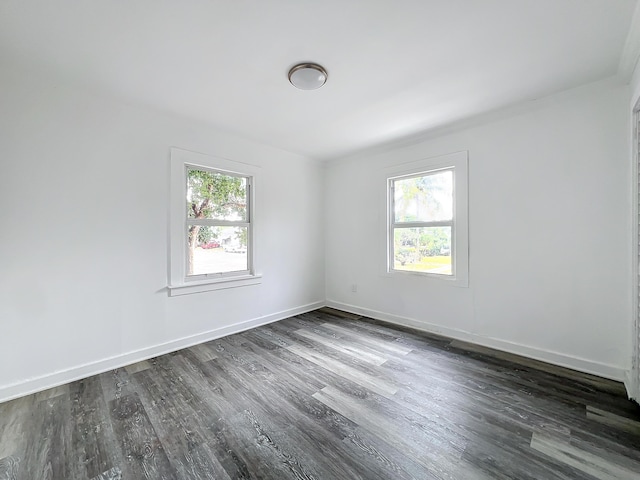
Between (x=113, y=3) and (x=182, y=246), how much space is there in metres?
2.00

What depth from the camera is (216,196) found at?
323 cm

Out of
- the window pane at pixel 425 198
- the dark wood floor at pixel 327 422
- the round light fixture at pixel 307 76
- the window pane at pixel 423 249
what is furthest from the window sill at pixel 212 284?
the round light fixture at pixel 307 76

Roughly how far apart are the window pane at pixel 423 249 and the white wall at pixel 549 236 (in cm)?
23

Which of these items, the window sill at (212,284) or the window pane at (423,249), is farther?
the window pane at (423,249)

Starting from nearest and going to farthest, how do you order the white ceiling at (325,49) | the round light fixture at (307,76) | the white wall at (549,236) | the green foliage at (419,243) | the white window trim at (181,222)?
the white ceiling at (325,49) → the round light fixture at (307,76) → the white wall at (549,236) → the white window trim at (181,222) → the green foliage at (419,243)

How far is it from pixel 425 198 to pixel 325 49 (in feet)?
7.22

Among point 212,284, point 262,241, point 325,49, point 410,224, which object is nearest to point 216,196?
point 262,241

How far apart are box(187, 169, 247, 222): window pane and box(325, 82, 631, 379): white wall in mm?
2333

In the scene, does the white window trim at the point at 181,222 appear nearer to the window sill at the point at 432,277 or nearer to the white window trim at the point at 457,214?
the window sill at the point at 432,277

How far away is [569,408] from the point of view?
1.81 metres

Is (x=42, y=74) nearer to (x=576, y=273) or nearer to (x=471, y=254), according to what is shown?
(x=471, y=254)

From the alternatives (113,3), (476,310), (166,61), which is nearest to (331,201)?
(476,310)

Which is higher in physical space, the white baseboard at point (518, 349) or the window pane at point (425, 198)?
the window pane at point (425, 198)

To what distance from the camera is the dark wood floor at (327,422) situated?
137 centimetres
